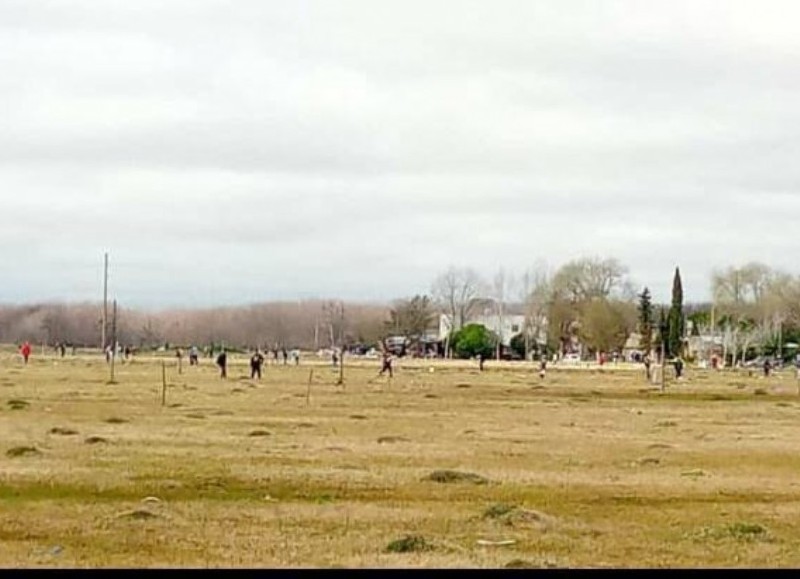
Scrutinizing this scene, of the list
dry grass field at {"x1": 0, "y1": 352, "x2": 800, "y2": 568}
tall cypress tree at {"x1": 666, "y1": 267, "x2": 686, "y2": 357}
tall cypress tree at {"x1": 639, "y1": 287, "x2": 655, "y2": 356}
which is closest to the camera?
dry grass field at {"x1": 0, "y1": 352, "x2": 800, "y2": 568}

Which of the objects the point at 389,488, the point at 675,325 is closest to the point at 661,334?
the point at 675,325

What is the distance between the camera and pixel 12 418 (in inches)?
1523

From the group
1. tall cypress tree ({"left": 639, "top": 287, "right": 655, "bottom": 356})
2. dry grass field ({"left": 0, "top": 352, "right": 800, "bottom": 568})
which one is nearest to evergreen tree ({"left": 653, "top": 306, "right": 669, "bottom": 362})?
tall cypress tree ({"left": 639, "top": 287, "right": 655, "bottom": 356})

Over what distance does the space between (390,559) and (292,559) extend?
3.10ft

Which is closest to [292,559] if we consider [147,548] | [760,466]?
[147,548]

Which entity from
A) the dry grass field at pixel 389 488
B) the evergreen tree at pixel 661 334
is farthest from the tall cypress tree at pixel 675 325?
the dry grass field at pixel 389 488

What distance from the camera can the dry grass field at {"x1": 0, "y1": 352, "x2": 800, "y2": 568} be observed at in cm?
1578

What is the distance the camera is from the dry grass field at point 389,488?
15781 millimetres

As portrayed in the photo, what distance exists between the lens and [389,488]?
22438 millimetres

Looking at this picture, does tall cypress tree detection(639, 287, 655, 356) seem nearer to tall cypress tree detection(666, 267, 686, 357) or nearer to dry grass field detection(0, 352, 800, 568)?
tall cypress tree detection(666, 267, 686, 357)

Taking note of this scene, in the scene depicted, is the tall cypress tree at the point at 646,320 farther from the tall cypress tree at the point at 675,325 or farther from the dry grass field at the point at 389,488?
the dry grass field at the point at 389,488

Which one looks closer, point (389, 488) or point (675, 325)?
point (389, 488)

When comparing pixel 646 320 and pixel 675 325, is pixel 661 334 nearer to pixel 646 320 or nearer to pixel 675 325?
pixel 646 320

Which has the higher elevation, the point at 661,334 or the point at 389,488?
the point at 661,334
